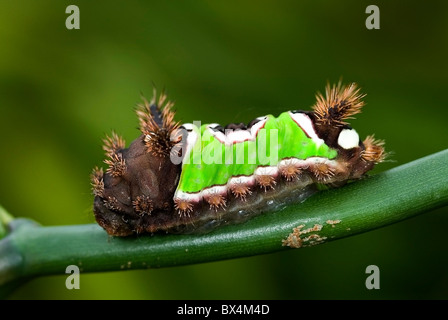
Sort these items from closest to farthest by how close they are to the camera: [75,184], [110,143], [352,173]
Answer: [352,173] → [110,143] → [75,184]

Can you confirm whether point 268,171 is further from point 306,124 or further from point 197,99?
point 197,99

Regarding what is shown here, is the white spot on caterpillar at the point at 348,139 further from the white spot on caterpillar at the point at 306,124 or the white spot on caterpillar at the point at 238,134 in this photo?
the white spot on caterpillar at the point at 238,134

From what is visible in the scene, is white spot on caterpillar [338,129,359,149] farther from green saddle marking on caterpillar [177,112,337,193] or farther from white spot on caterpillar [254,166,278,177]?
white spot on caterpillar [254,166,278,177]

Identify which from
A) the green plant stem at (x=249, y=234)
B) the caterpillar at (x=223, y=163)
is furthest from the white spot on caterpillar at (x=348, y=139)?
the green plant stem at (x=249, y=234)

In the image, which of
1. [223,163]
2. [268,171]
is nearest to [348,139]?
[268,171]

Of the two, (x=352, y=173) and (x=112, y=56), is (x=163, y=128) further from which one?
(x=112, y=56)

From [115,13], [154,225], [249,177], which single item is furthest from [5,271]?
[115,13]

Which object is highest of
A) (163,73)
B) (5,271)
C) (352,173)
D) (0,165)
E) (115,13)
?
(115,13)
